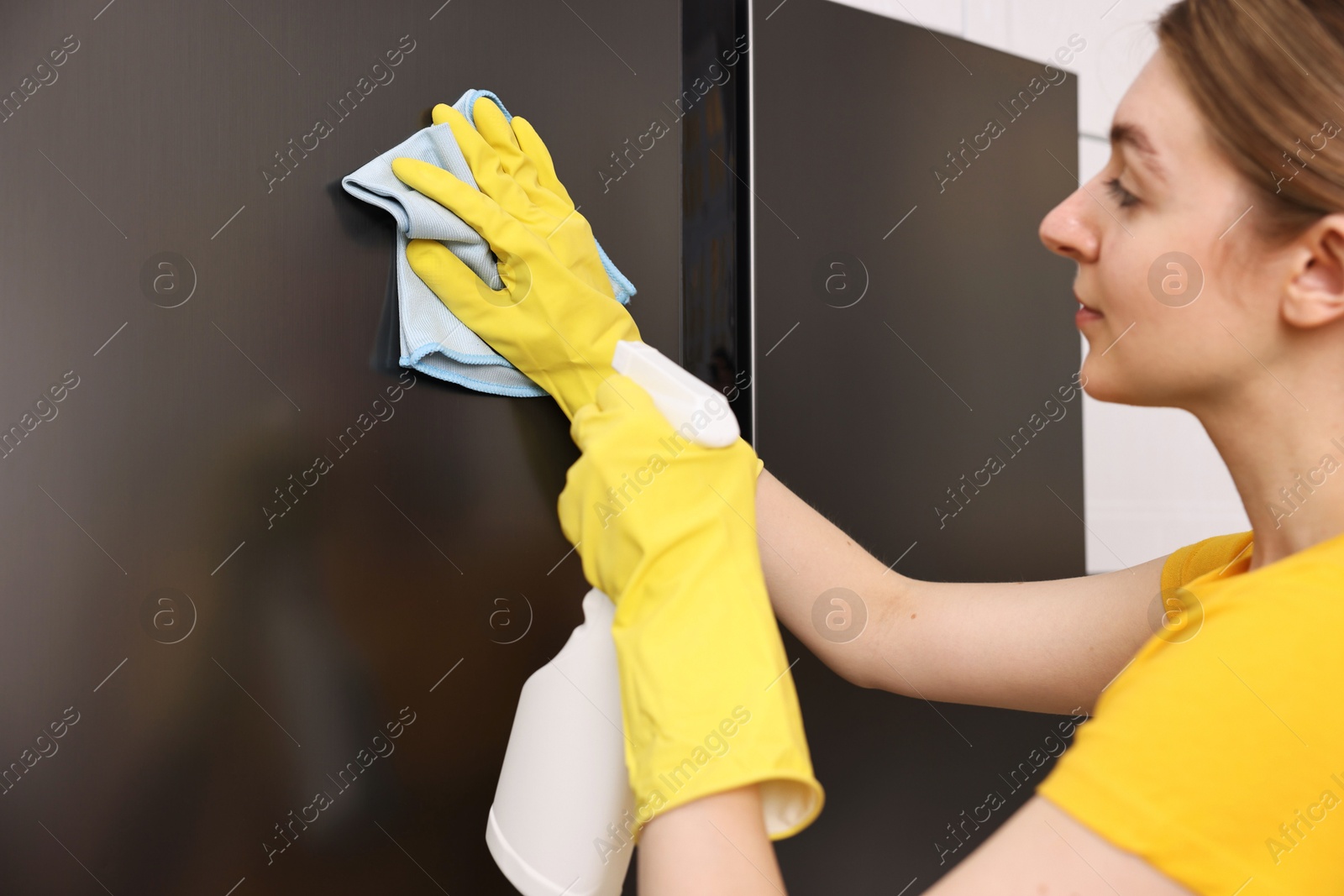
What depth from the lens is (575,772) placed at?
1.79 feet

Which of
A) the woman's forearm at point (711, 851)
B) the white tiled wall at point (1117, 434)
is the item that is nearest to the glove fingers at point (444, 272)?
the woman's forearm at point (711, 851)

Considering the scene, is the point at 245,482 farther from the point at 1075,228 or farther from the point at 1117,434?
the point at 1117,434

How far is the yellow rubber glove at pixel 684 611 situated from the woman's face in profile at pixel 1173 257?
268mm

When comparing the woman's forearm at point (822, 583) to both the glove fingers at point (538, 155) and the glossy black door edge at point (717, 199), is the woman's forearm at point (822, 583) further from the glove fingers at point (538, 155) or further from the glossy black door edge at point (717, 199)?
the glove fingers at point (538, 155)

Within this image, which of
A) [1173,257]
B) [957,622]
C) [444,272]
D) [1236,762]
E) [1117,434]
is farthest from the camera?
[1117,434]

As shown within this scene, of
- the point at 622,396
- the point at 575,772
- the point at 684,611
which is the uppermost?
the point at 622,396

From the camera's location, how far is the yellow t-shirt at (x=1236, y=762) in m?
0.41

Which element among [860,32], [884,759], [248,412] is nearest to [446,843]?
[248,412]

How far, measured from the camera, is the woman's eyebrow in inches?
21.2

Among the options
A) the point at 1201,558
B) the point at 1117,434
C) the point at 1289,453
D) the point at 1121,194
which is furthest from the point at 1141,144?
the point at 1117,434

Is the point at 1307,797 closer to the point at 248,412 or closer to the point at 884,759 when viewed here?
the point at 884,759

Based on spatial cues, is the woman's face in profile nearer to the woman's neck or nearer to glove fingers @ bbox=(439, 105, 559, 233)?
the woman's neck

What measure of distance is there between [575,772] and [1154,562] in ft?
1.70

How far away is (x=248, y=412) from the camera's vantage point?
593 millimetres
